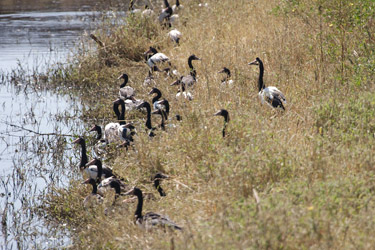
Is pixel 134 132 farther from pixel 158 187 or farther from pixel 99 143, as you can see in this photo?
pixel 158 187

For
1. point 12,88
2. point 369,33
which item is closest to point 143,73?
point 12,88

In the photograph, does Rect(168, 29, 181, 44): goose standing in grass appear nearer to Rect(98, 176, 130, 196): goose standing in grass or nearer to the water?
the water

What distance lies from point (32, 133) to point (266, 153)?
501 centimetres

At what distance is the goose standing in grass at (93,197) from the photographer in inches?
245

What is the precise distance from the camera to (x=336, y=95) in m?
6.75

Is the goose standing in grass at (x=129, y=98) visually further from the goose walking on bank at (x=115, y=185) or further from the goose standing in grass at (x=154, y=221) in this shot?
the goose standing in grass at (x=154, y=221)

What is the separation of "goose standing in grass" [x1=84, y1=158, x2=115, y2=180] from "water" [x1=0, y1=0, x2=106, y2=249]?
543 mm

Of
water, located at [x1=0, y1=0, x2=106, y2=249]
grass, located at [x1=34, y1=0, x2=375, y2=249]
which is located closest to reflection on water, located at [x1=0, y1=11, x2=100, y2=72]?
water, located at [x1=0, y1=0, x2=106, y2=249]

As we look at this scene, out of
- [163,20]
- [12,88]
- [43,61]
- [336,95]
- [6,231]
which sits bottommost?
[6,231]

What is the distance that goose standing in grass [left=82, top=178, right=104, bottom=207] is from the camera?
6.22 metres

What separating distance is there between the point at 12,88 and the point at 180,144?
6722 millimetres

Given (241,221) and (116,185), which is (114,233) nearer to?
(116,185)

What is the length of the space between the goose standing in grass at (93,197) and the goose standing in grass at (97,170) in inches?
11.1

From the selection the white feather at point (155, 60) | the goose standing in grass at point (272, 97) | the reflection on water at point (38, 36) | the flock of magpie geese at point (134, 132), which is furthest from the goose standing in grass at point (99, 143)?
the reflection on water at point (38, 36)
